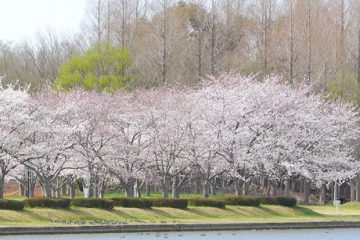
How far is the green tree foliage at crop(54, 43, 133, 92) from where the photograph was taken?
7238cm

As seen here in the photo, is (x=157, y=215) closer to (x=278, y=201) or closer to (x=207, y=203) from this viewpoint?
(x=207, y=203)

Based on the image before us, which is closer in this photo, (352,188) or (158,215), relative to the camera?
(158,215)

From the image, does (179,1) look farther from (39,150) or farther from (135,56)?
(39,150)

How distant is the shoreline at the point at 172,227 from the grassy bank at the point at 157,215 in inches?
69.3

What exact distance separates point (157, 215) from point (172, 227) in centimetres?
534

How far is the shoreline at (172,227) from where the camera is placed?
3550 cm

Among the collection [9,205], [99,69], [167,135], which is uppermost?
[99,69]

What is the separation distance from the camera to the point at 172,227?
38.4 m

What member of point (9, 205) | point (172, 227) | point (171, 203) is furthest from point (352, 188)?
point (9, 205)

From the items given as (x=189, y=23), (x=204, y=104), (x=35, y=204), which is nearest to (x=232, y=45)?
(x=189, y=23)

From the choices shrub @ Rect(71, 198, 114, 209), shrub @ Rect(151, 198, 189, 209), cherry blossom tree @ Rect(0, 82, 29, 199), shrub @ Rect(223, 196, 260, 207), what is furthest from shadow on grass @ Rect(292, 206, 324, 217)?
cherry blossom tree @ Rect(0, 82, 29, 199)

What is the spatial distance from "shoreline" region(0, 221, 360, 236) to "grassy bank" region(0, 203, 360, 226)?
176 cm

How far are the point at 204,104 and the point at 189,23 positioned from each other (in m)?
41.4

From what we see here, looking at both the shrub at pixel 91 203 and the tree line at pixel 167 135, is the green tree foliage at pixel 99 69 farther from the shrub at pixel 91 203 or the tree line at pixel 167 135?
the shrub at pixel 91 203
